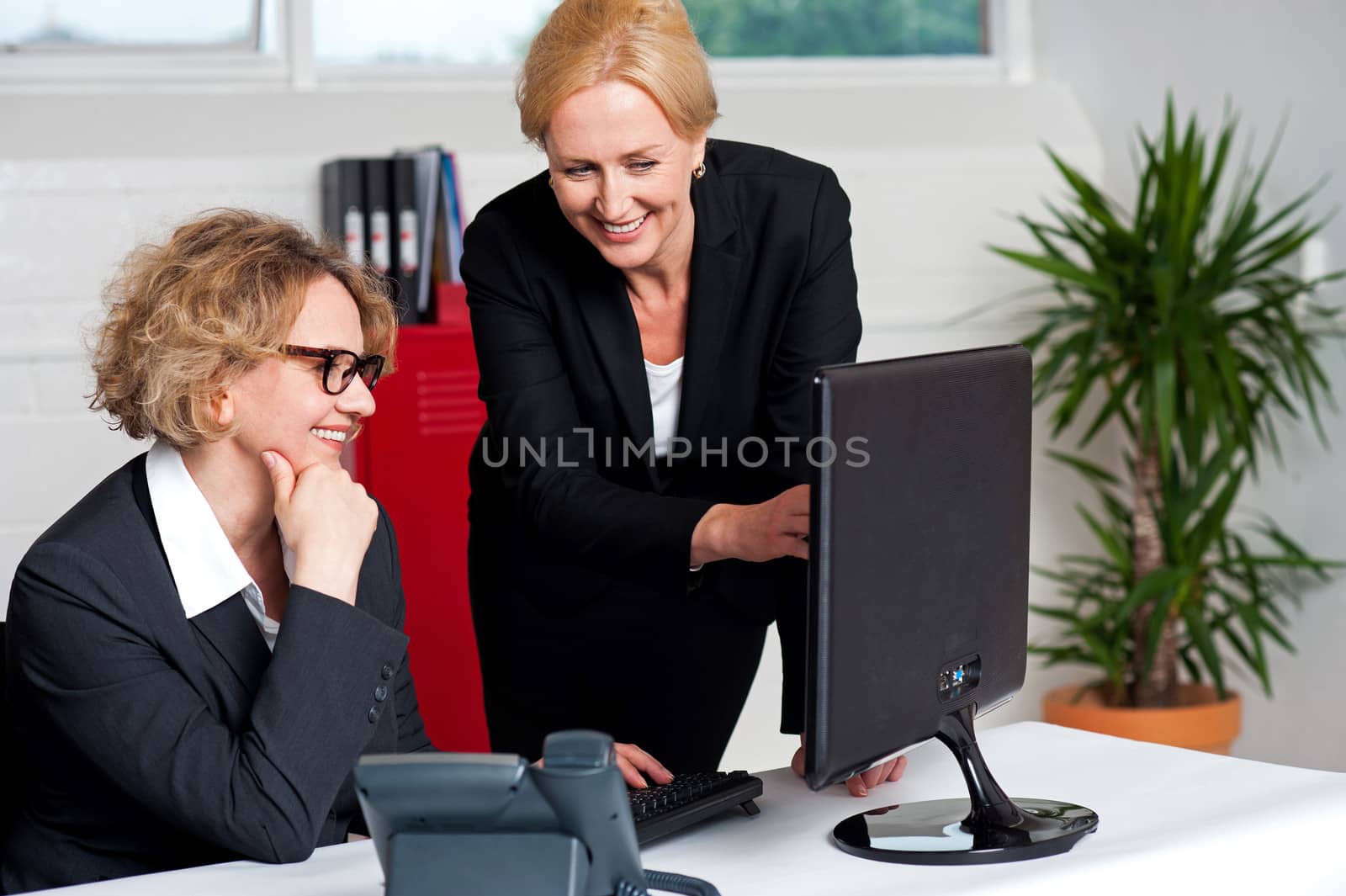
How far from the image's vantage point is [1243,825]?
1.39 m

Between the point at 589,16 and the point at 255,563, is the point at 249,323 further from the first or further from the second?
the point at 589,16

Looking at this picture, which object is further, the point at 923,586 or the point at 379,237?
the point at 379,237

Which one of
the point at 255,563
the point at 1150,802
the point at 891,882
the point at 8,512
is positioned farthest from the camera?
the point at 8,512

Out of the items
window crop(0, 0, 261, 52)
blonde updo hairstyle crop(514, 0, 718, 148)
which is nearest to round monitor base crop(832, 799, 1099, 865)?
blonde updo hairstyle crop(514, 0, 718, 148)

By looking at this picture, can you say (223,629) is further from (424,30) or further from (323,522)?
(424,30)

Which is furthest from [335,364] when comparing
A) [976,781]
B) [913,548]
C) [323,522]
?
[976,781]

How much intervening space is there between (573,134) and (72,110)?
2.26m

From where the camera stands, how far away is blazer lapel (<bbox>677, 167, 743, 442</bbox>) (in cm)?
193

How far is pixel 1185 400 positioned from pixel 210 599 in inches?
104

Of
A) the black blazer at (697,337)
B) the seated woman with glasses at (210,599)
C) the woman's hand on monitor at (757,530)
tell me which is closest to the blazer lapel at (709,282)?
the black blazer at (697,337)

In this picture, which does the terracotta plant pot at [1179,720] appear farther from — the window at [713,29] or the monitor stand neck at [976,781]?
the monitor stand neck at [976,781]

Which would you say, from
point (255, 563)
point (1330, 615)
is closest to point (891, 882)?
point (255, 563)

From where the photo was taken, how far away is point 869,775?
157 centimetres

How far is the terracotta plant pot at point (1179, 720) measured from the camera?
3.53 m
